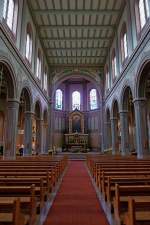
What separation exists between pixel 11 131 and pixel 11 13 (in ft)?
25.4

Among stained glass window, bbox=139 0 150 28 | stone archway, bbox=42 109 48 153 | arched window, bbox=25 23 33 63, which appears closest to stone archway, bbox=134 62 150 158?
stained glass window, bbox=139 0 150 28

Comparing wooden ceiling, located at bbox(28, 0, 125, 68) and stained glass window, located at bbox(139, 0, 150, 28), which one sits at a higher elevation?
wooden ceiling, located at bbox(28, 0, 125, 68)

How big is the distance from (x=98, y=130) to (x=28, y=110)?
1360 cm

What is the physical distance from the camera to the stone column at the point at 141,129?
39.6ft

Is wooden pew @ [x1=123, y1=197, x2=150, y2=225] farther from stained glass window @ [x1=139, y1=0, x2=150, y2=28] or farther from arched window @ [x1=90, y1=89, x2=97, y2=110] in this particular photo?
arched window @ [x1=90, y1=89, x2=97, y2=110]

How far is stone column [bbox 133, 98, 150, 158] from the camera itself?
1207 cm

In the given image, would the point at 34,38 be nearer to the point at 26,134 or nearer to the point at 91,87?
the point at 26,134

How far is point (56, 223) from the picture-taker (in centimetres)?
314

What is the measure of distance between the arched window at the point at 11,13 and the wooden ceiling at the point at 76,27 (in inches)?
105

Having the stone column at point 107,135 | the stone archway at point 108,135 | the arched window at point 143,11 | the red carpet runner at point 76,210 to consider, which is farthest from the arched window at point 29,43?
the red carpet runner at point 76,210

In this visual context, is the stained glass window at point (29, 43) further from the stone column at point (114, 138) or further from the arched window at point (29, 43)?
the stone column at point (114, 138)

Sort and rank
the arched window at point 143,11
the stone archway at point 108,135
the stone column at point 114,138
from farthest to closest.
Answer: the stone archway at point 108,135
the stone column at point 114,138
the arched window at point 143,11

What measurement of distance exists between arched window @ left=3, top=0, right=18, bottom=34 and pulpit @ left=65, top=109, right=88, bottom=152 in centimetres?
1799

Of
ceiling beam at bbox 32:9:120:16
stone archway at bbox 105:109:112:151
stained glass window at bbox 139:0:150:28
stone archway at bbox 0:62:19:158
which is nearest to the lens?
stained glass window at bbox 139:0:150:28
